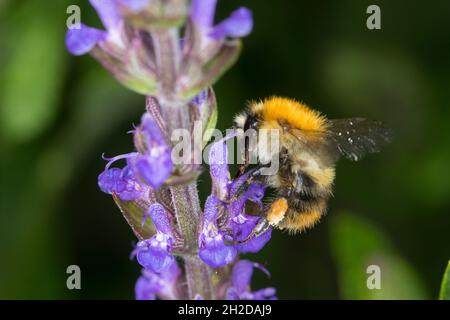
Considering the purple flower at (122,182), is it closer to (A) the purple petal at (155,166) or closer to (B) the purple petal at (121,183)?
(B) the purple petal at (121,183)

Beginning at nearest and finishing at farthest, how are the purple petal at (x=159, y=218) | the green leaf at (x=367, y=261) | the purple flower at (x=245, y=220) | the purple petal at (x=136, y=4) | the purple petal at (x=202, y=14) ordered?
the purple petal at (x=136, y=4), the purple petal at (x=202, y=14), the purple petal at (x=159, y=218), the purple flower at (x=245, y=220), the green leaf at (x=367, y=261)

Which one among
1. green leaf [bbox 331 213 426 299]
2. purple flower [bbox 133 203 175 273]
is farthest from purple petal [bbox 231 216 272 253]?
green leaf [bbox 331 213 426 299]

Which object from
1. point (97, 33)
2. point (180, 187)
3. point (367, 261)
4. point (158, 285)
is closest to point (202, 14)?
point (97, 33)

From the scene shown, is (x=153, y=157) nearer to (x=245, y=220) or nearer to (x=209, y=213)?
(x=209, y=213)

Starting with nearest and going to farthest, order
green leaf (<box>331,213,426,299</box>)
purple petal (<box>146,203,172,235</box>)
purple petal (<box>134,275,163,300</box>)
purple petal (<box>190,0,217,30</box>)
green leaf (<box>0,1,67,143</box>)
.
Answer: purple petal (<box>190,0,217,30</box>), purple petal (<box>146,203,172,235</box>), purple petal (<box>134,275,163,300</box>), green leaf (<box>331,213,426,299</box>), green leaf (<box>0,1,67,143</box>)

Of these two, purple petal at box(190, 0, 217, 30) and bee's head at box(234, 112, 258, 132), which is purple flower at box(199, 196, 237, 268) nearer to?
bee's head at box(234, 112, 258, 132)

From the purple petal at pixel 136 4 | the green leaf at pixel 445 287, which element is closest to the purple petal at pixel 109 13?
the purple petal at pixel 136 4

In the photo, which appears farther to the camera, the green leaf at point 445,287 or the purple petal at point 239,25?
the green leaf at point 445,287

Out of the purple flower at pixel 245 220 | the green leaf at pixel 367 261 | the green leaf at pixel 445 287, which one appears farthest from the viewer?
the green leaf at pixel 367 261
